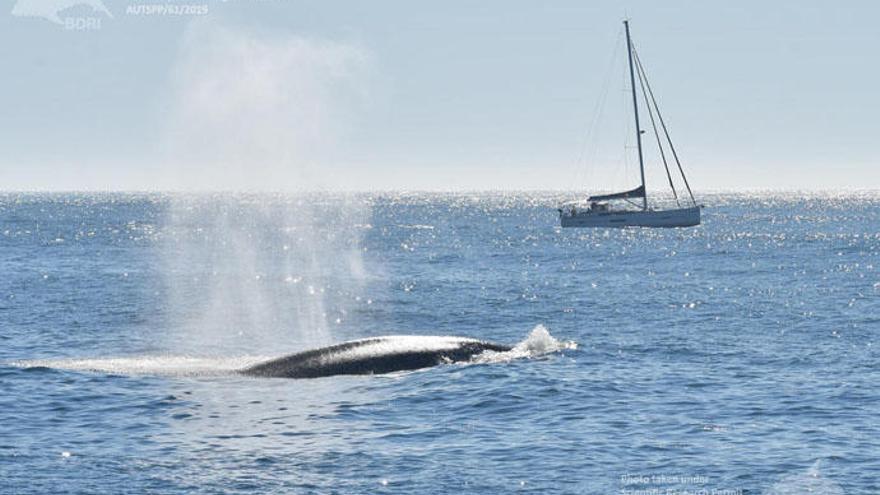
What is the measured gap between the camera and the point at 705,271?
9000cm

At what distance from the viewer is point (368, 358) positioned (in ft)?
115

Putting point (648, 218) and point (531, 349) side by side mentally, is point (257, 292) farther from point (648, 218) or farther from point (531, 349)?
point (648, 218)

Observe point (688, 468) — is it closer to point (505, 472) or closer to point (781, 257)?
point (505, 472)

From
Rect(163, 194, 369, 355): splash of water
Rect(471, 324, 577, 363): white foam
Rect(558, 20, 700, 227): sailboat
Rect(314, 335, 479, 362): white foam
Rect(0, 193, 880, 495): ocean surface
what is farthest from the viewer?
Rect(558, 20, 700, 227): sailboat

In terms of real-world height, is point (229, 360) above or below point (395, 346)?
below

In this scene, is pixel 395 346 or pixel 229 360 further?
pixel 229 360

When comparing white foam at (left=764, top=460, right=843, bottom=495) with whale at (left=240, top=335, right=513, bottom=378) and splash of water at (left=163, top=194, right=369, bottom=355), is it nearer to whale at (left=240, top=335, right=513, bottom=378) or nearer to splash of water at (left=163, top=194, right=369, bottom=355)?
whale at (left=240, top=335, right=513, bottom=378)

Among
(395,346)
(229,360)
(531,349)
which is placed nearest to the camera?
(395,346)

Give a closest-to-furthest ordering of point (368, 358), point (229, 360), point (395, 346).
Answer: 1. point (368, 358)
2. point (395, 346)
3. point (229, 360)

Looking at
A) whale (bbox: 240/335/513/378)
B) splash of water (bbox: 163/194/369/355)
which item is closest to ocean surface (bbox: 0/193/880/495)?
splash of water (bbox: 163/194/369/355)

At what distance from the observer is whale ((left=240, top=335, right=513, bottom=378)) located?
34.4m

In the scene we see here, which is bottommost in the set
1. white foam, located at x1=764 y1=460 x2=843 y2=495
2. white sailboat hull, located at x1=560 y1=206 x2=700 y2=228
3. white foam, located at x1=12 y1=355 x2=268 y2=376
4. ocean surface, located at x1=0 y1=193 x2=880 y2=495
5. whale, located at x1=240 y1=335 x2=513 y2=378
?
white foam, located at x1=764 y1=460 x2=843 y2=495

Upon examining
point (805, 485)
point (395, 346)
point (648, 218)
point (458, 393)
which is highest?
point (648, 218)

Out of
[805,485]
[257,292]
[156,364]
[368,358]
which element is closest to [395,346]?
[368,358]
